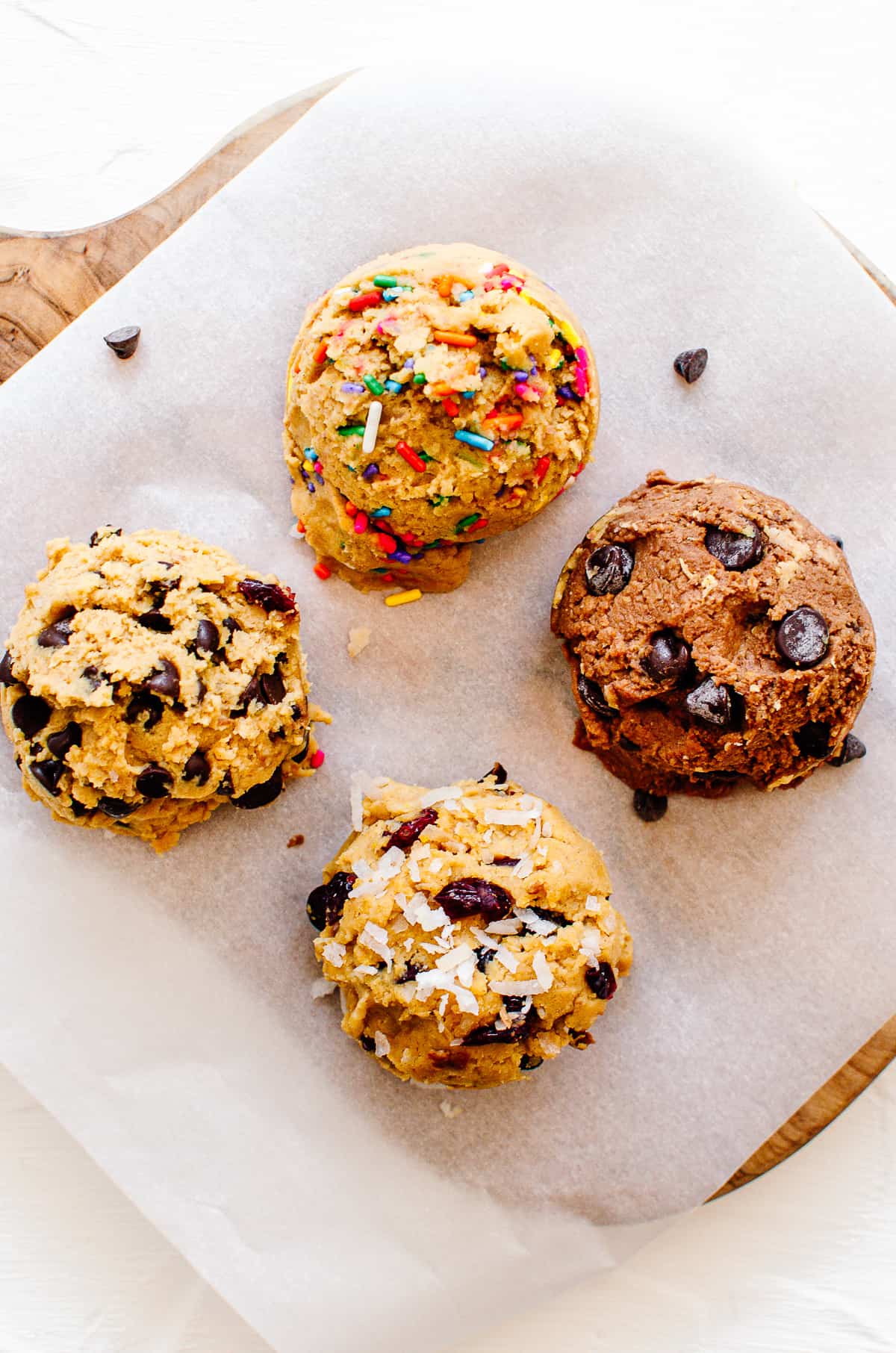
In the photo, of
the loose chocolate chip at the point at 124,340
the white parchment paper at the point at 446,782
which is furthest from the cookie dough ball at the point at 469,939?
the loose chocolate chip at the point at 124,340

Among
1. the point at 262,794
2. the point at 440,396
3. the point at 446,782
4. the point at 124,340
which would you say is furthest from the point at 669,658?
the point at 124,340

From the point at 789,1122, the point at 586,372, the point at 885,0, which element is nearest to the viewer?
the point at 586,372

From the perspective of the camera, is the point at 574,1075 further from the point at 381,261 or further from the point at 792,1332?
the point at 381,261

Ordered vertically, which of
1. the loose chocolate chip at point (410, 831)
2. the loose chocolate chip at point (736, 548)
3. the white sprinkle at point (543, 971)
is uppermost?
the loose chocolate chip at point (736, 548)

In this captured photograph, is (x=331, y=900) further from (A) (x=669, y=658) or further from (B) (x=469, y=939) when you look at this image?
(A) (x=669, y=658)

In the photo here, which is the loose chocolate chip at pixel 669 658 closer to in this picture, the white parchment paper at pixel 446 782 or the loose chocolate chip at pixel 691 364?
the white parchment paper at pixel 446 782

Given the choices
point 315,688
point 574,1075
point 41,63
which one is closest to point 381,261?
point 315,688
